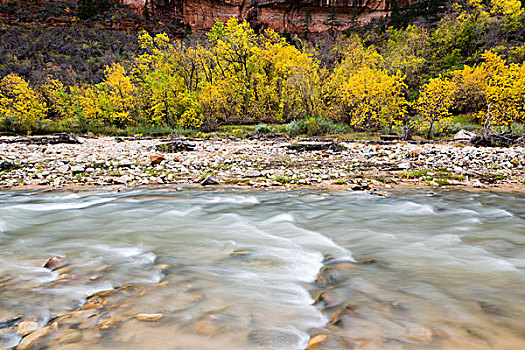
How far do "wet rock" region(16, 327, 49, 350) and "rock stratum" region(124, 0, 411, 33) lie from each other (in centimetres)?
10447

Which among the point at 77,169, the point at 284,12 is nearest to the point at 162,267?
the point at 77,169

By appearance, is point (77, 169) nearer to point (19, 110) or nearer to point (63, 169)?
point (63, 169)

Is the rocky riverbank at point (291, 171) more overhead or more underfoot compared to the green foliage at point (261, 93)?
more underfoot

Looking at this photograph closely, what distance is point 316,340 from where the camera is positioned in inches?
55.6

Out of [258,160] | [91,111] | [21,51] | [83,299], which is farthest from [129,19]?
[83,299]

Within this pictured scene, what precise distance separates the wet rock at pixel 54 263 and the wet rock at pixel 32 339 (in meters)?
1.10

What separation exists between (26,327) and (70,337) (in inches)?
14.3

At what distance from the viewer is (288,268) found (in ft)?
8.27

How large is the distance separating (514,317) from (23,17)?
359 ft

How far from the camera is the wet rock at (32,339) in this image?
4.43 feet

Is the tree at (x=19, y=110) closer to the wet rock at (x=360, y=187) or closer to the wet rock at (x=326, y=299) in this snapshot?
the wet rock at (x=360, y=187)

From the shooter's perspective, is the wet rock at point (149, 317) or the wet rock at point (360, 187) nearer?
the wet rock at point (149, 317)

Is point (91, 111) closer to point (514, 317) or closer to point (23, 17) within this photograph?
point (514, 317)

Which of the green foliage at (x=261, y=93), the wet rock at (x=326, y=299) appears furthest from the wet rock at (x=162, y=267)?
the green foliage at (x=261, y=93)
